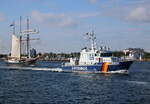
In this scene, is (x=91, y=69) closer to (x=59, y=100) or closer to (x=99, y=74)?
(x=99, y=74)

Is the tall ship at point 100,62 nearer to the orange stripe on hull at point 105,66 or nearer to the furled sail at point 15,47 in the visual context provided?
the orange stripe on hull at point 105,66

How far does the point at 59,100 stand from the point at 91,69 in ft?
138

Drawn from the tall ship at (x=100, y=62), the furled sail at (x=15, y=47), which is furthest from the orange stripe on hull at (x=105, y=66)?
the furled sail at (x=15, y=47)

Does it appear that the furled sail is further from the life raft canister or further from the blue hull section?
the life raft canister

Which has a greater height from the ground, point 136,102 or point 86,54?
point 86,54

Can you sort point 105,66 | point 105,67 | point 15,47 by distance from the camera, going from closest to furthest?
point 105,66
point 105,67
point 15,47

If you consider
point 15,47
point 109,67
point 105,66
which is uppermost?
point 15,47

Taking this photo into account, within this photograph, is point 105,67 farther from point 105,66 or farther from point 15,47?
point 15,47

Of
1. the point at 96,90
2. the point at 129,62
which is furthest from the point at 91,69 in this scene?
the point at 96,90

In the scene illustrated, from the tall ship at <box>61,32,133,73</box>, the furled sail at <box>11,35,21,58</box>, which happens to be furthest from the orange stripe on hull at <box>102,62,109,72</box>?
the furled sail at <box>11,35,21,58</box>

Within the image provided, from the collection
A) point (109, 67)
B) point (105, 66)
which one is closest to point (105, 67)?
point (105, 66)

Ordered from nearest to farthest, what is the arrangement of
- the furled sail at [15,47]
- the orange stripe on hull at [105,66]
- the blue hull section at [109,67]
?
the orange stripe on hull at [105,66]
the blue hull section at [109,67]
the furled sail at [15,47]

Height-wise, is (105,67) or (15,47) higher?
(15,47)

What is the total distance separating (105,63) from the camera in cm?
7900
